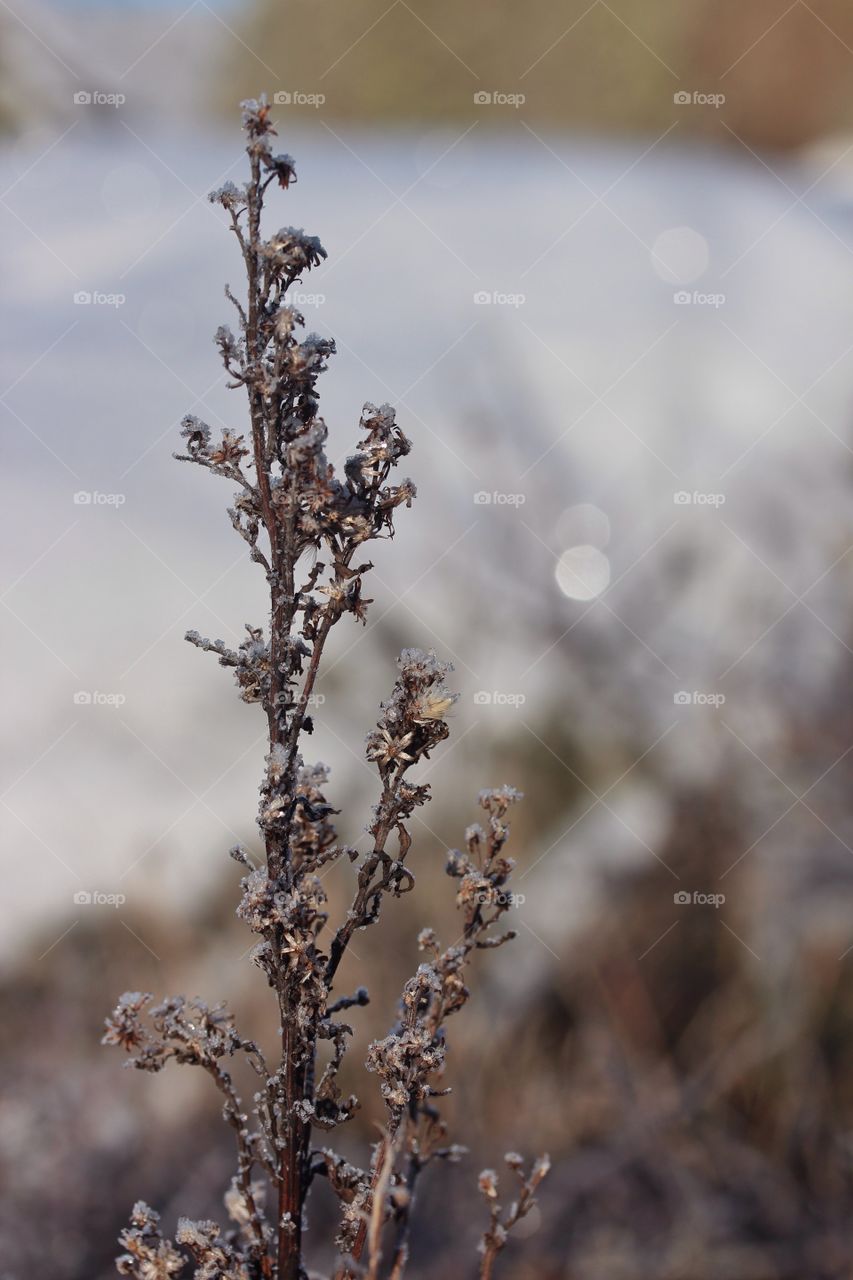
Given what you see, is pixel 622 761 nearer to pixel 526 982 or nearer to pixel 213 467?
pixel 526 982

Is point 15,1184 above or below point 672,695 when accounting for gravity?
below

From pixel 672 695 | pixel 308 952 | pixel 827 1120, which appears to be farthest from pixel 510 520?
pixel 308 952
